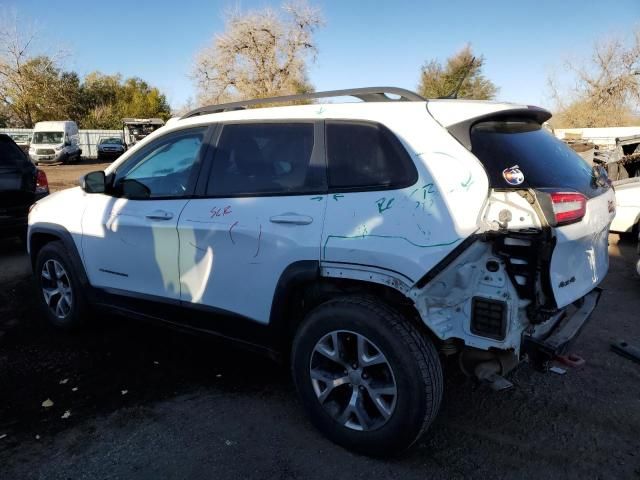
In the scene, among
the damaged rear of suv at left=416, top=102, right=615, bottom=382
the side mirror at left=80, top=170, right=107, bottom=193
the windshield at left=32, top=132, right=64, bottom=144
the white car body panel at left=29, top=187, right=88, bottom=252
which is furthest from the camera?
the windshield at left=32, top=132, right=64, bottom=144

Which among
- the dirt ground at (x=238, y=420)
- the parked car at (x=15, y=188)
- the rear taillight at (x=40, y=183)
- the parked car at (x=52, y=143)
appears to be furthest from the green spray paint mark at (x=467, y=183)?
the parked car at (x=52, y=143)

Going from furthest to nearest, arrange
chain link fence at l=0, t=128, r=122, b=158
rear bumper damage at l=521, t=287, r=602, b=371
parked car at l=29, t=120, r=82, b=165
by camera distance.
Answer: chain link fence at l=0, t=128, r=122, b=158
parked car at l=29, t=120, r=82, b=165
rear bumper damage at l=521, t=287, r=602, b=371

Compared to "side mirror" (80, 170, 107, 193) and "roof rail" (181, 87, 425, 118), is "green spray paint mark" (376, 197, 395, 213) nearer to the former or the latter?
"roof rail" (181, 87, 425, 118)

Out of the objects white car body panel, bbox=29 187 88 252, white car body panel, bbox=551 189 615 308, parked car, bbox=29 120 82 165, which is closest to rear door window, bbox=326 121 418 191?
white car body panel, bbox=551 189 615 308

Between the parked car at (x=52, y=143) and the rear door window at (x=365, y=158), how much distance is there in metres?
28.8

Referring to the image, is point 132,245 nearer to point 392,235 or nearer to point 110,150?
point 392,235

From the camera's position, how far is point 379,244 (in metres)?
2.37

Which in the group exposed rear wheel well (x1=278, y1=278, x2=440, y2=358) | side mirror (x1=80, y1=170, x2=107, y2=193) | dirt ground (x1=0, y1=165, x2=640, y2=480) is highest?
side mirror (x1=80, y1=170, x2=107, y2=193)

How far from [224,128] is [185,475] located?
2033 mm

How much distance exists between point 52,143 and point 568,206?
30.8 meters

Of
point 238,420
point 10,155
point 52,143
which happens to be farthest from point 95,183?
point 52,143

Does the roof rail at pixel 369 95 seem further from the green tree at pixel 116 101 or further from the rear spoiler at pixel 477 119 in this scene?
the green tree at pixel 116 101

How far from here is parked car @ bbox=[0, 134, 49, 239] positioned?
6730mm

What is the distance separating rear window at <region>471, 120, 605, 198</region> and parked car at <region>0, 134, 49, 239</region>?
21.9 ft
